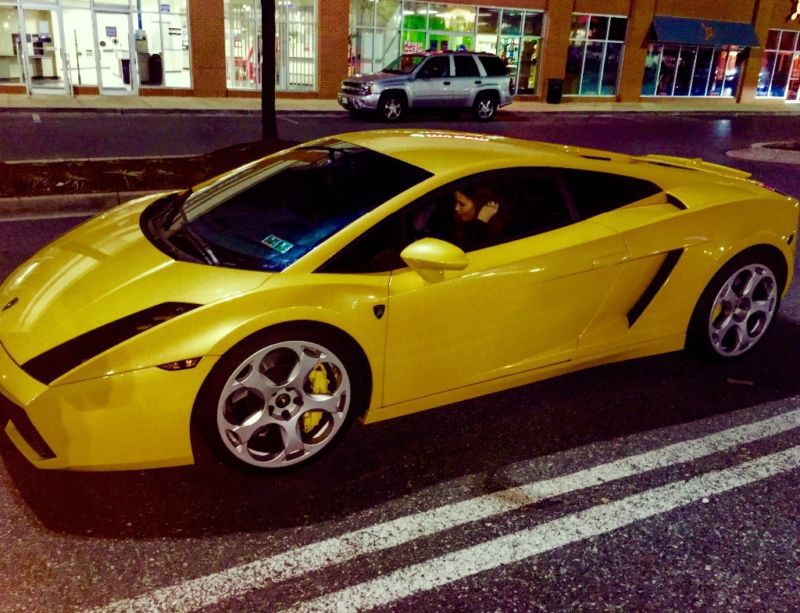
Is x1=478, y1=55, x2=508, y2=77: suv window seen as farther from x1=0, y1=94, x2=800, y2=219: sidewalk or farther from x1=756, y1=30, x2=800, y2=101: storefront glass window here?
x1=756, y1=30, x2=800, y2=101: storefront glass window

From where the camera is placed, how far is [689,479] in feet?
11.3

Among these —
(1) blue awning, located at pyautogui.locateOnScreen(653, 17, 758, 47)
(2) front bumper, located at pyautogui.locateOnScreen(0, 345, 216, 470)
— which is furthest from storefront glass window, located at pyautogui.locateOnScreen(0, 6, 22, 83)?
(1) blue awning, located at pyautogui.locateOnScreen(653, 17, 758, 47)

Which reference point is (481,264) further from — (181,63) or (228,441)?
(181,63)

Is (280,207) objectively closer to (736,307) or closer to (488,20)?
(736,307)

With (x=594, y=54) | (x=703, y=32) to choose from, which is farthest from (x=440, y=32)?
(x=703, y=32)

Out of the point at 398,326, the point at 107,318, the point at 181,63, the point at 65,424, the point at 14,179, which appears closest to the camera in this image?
the point at 65,424

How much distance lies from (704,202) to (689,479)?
1.68m

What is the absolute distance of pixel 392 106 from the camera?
1895cm

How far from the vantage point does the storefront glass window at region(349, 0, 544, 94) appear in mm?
24094

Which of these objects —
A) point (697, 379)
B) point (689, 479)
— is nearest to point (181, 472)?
point (689, 479)

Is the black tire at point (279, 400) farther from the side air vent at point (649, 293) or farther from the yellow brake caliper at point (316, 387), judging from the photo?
the side air vent at point (649, 293)

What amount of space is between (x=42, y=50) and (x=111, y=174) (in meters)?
13.1

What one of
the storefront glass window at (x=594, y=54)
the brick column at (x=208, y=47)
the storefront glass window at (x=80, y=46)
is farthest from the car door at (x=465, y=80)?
the storefront glass window at (x=80, y=46)

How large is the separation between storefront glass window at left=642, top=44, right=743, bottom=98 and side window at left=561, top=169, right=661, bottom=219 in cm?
2794
